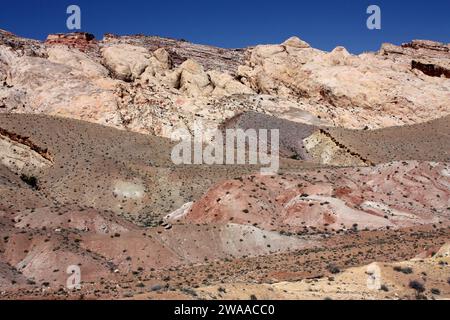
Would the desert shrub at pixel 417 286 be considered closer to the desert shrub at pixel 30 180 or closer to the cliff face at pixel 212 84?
the desert shrub at pixel 30 180

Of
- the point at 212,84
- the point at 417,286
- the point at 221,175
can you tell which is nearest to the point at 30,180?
the point at 221,175

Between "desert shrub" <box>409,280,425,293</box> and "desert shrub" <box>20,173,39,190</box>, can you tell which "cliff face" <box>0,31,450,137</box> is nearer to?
"desert shrub" <box>20,173,39,190</box>

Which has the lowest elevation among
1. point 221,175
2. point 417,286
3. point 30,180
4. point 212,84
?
point 417,286

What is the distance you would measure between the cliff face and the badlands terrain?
20 cm

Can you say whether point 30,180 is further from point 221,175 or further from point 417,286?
point 417,286

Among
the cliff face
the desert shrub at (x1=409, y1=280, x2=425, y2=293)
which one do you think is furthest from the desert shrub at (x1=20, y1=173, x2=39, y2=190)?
the desert shrub at (x1=409, y1=280, x2=425, y2=293)

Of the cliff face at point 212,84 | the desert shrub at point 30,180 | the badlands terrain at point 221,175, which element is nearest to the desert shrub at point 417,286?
the badlands terrain at point 221,175

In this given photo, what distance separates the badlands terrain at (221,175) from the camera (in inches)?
960

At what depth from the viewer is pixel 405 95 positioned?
70.4 m

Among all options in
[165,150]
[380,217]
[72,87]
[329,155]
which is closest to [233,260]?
[380,217]

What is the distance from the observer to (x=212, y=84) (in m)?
75.9

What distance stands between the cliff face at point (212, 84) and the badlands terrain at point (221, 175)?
198mm

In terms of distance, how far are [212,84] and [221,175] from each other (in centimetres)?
2971

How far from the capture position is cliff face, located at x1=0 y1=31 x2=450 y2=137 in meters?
62.1
